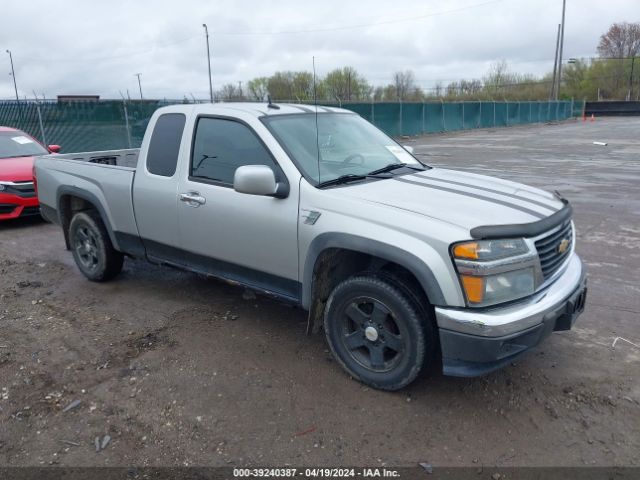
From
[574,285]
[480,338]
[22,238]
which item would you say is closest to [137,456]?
[480,338]

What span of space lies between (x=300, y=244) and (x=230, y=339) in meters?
1.15

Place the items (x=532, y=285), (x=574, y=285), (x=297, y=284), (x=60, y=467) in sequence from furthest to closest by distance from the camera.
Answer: (x=297, y=284), (x=574, y=285), (x=532, y=285), (x=60, y=467)

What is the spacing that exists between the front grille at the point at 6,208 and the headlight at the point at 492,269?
7.68 m

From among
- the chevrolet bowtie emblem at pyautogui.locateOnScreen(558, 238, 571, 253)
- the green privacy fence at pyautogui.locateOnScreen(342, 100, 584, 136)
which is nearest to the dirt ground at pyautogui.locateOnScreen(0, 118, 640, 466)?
the chevrolet bowtie emblem at pyautogui.locateOnScreen(558, 238, 571, 253)

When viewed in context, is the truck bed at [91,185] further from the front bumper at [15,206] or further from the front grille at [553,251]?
the front grille at [553,251]

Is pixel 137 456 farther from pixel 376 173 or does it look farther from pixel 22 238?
pixel 22 238

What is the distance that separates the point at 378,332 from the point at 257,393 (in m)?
0.89

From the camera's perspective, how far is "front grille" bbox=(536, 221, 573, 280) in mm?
3289

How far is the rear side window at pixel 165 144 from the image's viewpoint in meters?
4.60

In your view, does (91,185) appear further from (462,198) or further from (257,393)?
(462,198)

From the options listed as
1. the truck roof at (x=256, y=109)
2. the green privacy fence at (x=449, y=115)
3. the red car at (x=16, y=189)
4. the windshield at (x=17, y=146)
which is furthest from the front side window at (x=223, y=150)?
the green privacy fence at (x=449, y=115)

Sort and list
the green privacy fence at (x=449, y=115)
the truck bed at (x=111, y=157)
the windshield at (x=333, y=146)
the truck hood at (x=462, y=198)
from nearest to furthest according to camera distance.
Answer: the truck hood at (x=462, y=198), the windshield at (x=333, y=146), the truck bed at (x=111, y=157), the green privacy fence at (x=449, y=115)

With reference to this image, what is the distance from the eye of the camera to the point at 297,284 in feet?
12.6

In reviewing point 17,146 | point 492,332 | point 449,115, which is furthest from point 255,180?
point 449,115
